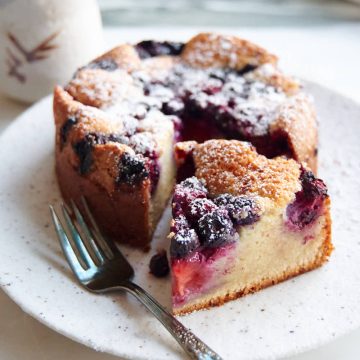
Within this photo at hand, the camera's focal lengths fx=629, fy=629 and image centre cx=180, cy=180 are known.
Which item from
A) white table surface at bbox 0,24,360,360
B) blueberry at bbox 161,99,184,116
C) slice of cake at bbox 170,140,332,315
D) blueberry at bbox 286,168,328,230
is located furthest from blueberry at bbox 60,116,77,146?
blueberry at bbox 286,168,328,230

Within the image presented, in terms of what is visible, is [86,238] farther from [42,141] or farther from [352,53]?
[352,53]

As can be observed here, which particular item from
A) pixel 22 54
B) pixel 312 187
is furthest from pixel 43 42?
pixel 312 187

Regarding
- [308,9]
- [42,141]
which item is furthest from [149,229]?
[308,9]

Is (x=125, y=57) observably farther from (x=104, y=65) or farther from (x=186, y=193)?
(x=186, y=193)

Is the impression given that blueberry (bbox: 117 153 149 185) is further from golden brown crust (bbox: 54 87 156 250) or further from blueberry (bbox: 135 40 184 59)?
blueberry (bbox: 135 40 184 59)

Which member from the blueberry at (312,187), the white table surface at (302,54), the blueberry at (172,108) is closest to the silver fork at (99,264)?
the white table surface at (302,54)

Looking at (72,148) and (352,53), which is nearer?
(72,148)

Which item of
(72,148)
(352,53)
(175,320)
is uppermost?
(72,148)
